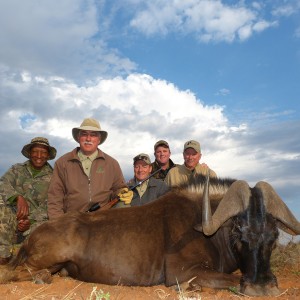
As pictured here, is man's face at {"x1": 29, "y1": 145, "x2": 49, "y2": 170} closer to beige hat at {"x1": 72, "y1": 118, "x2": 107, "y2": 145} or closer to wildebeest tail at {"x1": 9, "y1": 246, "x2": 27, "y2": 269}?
beige hat at {"x1": 72, "y1": 118, "x2": 107, "y2": 145}

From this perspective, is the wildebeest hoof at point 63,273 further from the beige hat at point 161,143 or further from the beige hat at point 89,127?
the beige hat at point 161,143

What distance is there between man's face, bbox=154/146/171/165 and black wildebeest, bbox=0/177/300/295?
Result: 13.4 feet

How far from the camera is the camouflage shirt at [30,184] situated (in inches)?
343

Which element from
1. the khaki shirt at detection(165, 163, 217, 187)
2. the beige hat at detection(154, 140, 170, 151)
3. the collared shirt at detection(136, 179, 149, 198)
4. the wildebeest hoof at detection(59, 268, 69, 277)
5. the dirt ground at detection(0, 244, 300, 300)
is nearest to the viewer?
the dirt ground at detection(0, 244, 300, 300)

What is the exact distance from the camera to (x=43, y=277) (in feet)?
18.7

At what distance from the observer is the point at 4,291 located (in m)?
4.89

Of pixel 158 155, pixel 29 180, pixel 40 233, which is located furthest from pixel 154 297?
pixel 158 155

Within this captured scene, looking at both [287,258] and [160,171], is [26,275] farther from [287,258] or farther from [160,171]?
[160,171]

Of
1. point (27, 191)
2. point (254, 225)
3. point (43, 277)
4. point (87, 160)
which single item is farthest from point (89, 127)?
point (254, 225)

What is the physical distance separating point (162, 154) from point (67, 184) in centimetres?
351

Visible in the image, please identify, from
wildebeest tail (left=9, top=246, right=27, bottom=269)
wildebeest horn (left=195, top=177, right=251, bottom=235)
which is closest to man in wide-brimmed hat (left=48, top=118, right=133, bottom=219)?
wildebeest tail (left=9, top=246, right=27, bottom=269)

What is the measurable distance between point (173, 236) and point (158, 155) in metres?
4.86

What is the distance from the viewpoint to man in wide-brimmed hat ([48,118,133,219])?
7.47 meters

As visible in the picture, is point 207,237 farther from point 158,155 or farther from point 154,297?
point 158,155
